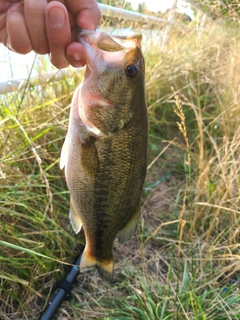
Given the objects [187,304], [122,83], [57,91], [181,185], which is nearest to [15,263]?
[187,304]

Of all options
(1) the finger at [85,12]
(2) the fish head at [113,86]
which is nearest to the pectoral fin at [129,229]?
(2) the fish head at [113,86]

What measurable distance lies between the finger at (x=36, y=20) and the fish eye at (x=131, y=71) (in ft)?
1.01

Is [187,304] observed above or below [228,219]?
above

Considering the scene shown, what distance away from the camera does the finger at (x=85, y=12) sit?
1204 mm

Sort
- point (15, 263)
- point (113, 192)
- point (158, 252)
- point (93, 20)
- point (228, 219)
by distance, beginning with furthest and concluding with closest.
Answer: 1. point (228, 219)
2. point (158, 252)
3. point (15, 263)
4. point (113, 192)
5. point (93, 20)

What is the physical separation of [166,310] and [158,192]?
133cm

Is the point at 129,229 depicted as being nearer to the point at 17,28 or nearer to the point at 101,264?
the point at 101,264

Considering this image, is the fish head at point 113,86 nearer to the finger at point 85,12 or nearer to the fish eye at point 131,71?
the fish eye at point 131,71

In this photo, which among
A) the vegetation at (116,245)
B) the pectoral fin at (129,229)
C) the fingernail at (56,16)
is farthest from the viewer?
the vegetation at (116,245)

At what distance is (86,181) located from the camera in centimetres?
133

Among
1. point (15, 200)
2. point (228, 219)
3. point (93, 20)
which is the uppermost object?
point (93, 20)

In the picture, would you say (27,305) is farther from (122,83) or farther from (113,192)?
(122,83)

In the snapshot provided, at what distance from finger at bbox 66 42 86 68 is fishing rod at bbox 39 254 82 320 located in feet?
4.03

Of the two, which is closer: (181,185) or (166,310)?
(166,310)
